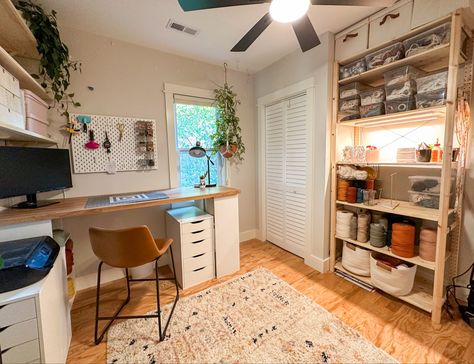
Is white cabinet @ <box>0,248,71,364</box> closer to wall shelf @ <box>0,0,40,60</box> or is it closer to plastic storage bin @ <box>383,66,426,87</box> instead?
wall shelf @ <box>0,0,40,60</box>

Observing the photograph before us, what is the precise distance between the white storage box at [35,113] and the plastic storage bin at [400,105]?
108 inches

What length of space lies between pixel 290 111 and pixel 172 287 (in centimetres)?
237

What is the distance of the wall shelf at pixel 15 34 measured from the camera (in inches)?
49.7

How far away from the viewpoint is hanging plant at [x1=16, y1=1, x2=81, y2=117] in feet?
5.20

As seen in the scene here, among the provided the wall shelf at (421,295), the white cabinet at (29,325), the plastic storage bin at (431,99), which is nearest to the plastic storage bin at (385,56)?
the plastic storage bin at (431,99)

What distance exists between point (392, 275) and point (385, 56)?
183 cm

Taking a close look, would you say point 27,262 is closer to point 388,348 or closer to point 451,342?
point 388,348

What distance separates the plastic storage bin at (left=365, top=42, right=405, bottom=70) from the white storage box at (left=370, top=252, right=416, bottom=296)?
1.70 meters

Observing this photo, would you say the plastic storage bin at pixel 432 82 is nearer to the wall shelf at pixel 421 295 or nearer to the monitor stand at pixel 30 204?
the wall shelf at pixel 421 295

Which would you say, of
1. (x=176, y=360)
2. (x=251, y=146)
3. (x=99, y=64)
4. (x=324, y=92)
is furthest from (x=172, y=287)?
(x=324, y=92)

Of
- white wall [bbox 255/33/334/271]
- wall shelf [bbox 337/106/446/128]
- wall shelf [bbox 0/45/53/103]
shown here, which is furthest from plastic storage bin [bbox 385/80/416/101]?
wall shelf [bbox 0/45/53/103]

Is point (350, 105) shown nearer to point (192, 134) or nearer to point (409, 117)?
point (409, 117)

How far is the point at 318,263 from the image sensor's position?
236 centimetres

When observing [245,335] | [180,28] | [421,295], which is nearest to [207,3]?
[180,28]
